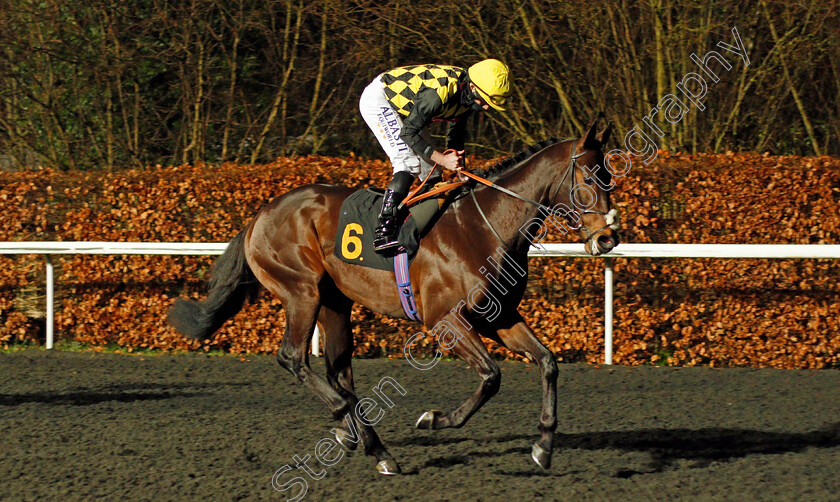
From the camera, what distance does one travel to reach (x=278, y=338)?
275 inches

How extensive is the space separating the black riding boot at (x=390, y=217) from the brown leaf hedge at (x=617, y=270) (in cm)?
246

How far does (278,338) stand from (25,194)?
8.42 feet

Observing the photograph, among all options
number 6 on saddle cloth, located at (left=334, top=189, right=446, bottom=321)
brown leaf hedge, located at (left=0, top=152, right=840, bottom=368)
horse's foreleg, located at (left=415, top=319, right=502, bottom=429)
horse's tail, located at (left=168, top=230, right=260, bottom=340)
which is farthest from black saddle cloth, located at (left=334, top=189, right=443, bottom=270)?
brown leaf hedge, located at (left=0, top=152, right=840, bottom=368)

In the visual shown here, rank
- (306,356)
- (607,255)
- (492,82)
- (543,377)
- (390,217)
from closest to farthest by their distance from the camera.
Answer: (543,377) → (492,82) → (390,217) → (306,356) → (607,255)

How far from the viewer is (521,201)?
3.92 metres

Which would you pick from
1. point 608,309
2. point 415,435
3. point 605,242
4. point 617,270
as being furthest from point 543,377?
point 617,270

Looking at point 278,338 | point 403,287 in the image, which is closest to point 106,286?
point 278,338

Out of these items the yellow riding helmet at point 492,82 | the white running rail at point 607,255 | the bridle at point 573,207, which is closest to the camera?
the bridle at point 573,207

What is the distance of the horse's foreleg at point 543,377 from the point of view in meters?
3.71

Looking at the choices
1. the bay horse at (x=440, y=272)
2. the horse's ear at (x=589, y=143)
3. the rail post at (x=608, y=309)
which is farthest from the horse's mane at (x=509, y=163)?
the rail post at (x=608, y=309)

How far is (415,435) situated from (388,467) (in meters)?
0.71

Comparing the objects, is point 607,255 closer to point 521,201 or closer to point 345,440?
point 521,201

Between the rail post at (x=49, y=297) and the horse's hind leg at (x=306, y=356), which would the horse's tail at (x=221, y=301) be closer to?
the horse's hind leg at (x=306, y=356)

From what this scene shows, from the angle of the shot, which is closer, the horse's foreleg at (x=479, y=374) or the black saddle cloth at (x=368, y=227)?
the horse's foreleg at (x=479, y=374)
